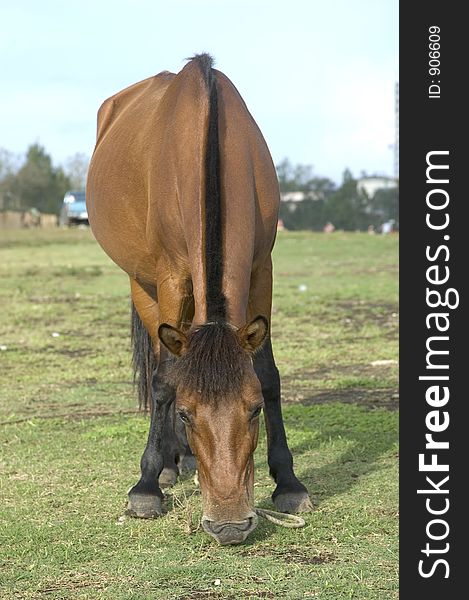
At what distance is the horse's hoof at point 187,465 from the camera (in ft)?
21.4

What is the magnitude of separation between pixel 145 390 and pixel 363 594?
3059 millimetres

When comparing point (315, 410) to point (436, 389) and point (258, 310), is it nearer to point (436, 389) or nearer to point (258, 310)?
point (258, 310)

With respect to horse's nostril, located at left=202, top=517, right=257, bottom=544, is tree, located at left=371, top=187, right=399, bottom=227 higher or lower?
higher

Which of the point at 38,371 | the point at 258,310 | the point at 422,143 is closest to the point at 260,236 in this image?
the point at 258,310

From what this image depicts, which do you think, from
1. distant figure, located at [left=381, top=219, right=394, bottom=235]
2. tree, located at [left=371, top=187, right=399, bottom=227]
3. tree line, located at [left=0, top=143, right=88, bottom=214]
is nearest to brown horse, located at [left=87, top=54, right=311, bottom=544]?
distant figure, located at [left=381, top=219, right=394, bottom=235]

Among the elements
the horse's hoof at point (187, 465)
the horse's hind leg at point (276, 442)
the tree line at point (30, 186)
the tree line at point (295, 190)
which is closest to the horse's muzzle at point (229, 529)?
the horse's hind leg at point (276, 442)

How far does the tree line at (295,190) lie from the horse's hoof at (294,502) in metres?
26.5

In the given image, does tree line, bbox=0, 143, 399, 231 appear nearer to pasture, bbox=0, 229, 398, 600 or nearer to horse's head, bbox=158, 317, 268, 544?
pasture, bbox=0, 229, 398, 600

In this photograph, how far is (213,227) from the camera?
16.1 ft

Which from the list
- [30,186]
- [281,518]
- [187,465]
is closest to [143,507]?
[281,518]

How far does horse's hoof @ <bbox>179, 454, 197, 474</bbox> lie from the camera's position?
6508 mm

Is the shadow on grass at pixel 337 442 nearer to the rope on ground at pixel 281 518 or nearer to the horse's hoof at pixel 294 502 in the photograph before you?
the horse's hoof at pixel 294 502

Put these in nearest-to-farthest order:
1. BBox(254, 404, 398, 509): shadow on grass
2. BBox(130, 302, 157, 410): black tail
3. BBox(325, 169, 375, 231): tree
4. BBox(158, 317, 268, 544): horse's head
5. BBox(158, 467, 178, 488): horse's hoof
Answer: BBox(158, 317, 268, 544): horse's head < BBox(254, 404, 398, 509): shadow on grass < BBox(158, 467, 178, 488): horse's hoof < BBox(130, 302, 157, 410): black tail < BBox(325, 169, 375, 231): tree

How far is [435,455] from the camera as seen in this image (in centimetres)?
426
